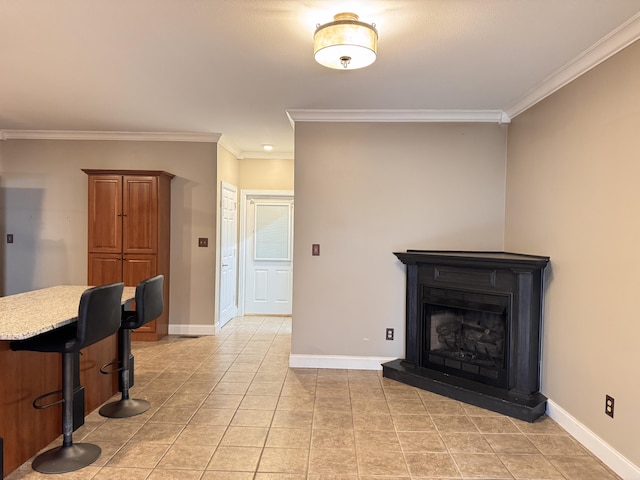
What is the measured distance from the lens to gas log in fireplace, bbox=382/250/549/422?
9.98 ft

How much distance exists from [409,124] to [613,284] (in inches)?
87.8

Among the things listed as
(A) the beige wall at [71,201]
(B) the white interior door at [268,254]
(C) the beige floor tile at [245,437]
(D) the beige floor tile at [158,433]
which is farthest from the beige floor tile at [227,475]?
(B) the white interior door at [268,254]

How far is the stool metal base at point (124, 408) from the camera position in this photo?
286 centimetres

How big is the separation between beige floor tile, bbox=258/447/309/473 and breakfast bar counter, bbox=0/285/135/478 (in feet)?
4.28

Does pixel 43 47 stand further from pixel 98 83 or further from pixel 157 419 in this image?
pixel 157 419

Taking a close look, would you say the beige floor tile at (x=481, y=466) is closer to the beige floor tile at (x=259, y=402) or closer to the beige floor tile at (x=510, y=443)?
the beige floor tile at (x=510, y=443)

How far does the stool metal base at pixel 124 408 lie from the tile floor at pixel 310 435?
0.06m

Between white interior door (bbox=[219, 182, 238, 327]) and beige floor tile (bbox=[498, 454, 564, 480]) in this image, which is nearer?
beige floor tile (bbox=[498, 454, 564, 480])

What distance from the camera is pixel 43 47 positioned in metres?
2.61

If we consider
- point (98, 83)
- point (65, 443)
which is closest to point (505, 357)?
point (65, 443)

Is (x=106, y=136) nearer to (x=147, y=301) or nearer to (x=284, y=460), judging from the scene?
(x=147, y=301)

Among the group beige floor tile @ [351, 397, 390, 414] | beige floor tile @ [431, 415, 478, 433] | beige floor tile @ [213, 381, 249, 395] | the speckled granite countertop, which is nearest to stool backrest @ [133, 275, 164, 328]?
the speckled granite countertop

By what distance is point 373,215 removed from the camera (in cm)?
396

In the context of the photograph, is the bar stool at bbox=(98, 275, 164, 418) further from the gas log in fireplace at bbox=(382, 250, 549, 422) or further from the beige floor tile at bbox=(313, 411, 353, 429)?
the gas log in fireplace at bbox=(382, 250, 549, 422)
